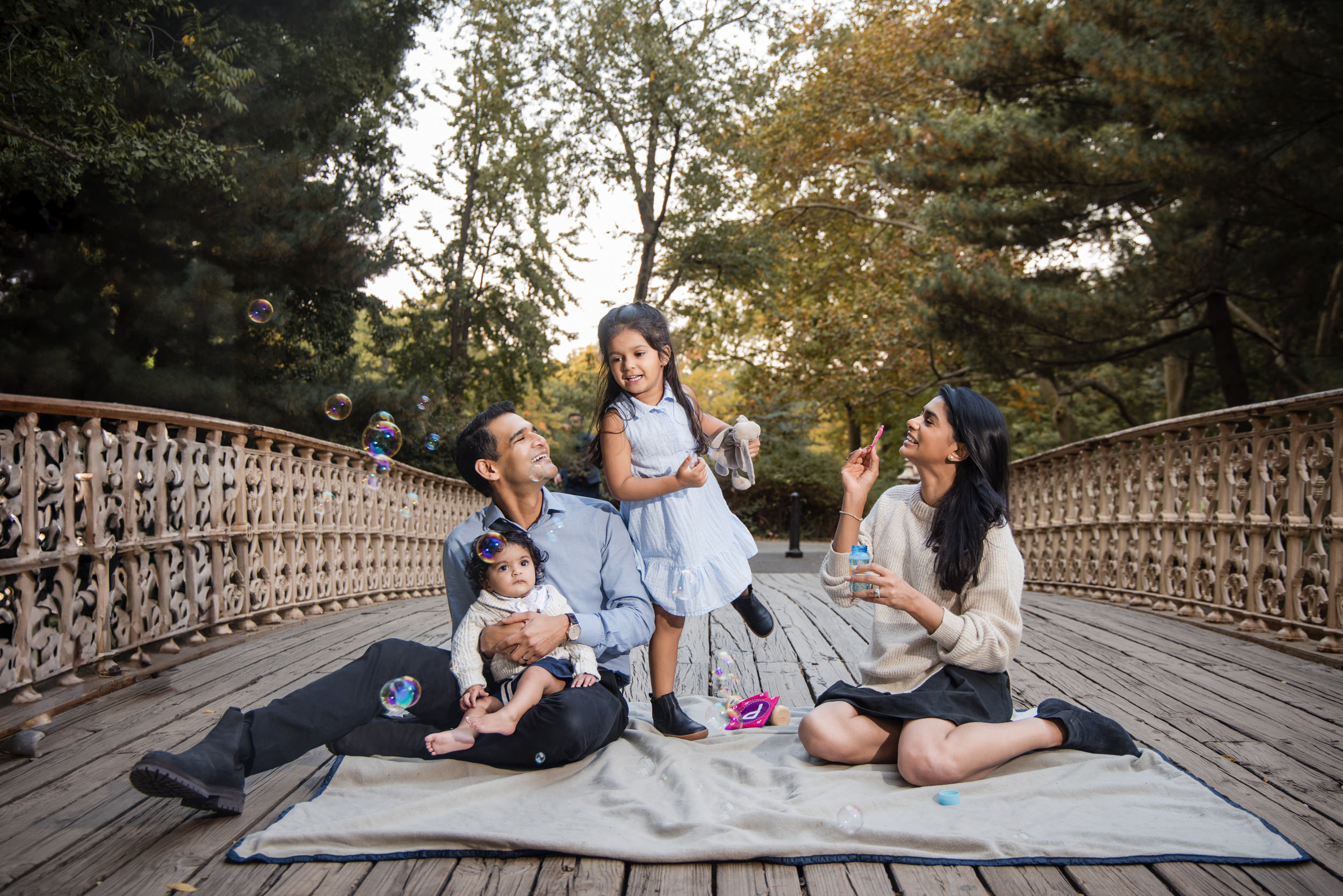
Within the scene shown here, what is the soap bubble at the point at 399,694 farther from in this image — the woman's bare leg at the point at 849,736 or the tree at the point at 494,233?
the tree at the point at 494,233

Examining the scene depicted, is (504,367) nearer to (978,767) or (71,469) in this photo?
(71,469)

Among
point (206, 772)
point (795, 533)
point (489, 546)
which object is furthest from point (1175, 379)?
point (206, 772)

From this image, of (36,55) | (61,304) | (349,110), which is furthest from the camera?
(349,110)

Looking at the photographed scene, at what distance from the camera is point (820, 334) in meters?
19.4

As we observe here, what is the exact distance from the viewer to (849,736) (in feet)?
9.03

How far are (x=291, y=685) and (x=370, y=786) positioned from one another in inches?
60.0

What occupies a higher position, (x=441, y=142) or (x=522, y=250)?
(x=441, y=142)

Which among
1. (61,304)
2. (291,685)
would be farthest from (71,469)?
(61,304)

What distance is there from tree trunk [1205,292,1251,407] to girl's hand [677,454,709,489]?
10561mm

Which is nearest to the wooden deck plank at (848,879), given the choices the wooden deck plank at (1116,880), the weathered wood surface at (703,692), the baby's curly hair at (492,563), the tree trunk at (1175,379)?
the weathered wood surface at (703,692)

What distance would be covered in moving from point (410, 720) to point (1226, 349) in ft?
38.1

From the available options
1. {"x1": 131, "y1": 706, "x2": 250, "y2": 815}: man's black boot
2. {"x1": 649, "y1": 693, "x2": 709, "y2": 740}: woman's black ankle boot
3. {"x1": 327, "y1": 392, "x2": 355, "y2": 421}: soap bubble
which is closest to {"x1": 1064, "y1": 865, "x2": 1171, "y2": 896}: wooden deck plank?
{"x1": 649, "y1": 693, "x2": 709, "y2": 740}: woman's black ankle boot

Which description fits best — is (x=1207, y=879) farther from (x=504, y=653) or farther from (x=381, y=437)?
(x=381, y=437)

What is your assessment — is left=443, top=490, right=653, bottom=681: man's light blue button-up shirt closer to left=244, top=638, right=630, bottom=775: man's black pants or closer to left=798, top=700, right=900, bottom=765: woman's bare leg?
left=244, top=638, right=630, bottom=775: man's black pants
